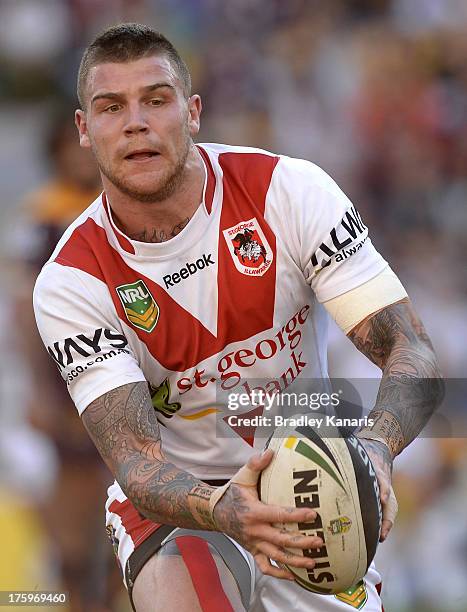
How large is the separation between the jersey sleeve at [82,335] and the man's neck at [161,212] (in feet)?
0.87

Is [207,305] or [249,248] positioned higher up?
[249,248]

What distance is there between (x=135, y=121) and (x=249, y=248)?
0.62 meters

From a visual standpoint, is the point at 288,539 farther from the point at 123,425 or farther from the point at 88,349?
the point at 88,349

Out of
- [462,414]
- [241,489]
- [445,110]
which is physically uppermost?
[445,110]

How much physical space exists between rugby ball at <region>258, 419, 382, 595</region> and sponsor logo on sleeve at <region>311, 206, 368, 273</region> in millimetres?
882

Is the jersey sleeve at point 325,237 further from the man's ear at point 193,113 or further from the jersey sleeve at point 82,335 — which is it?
the jersey sleeve at point 82,335

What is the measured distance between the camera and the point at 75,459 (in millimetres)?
6492

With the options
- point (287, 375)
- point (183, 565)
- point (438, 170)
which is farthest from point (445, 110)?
point (183, 565)

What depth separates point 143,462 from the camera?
3.52 m

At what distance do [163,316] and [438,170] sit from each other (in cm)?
556

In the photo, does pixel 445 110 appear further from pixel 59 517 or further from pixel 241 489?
pixel 241 489

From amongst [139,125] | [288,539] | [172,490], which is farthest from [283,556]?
[139,125]

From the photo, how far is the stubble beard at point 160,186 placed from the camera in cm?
385

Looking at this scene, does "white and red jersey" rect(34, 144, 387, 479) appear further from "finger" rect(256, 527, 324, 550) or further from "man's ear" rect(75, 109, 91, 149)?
"finger" rect(256, 527, 324, 550)
